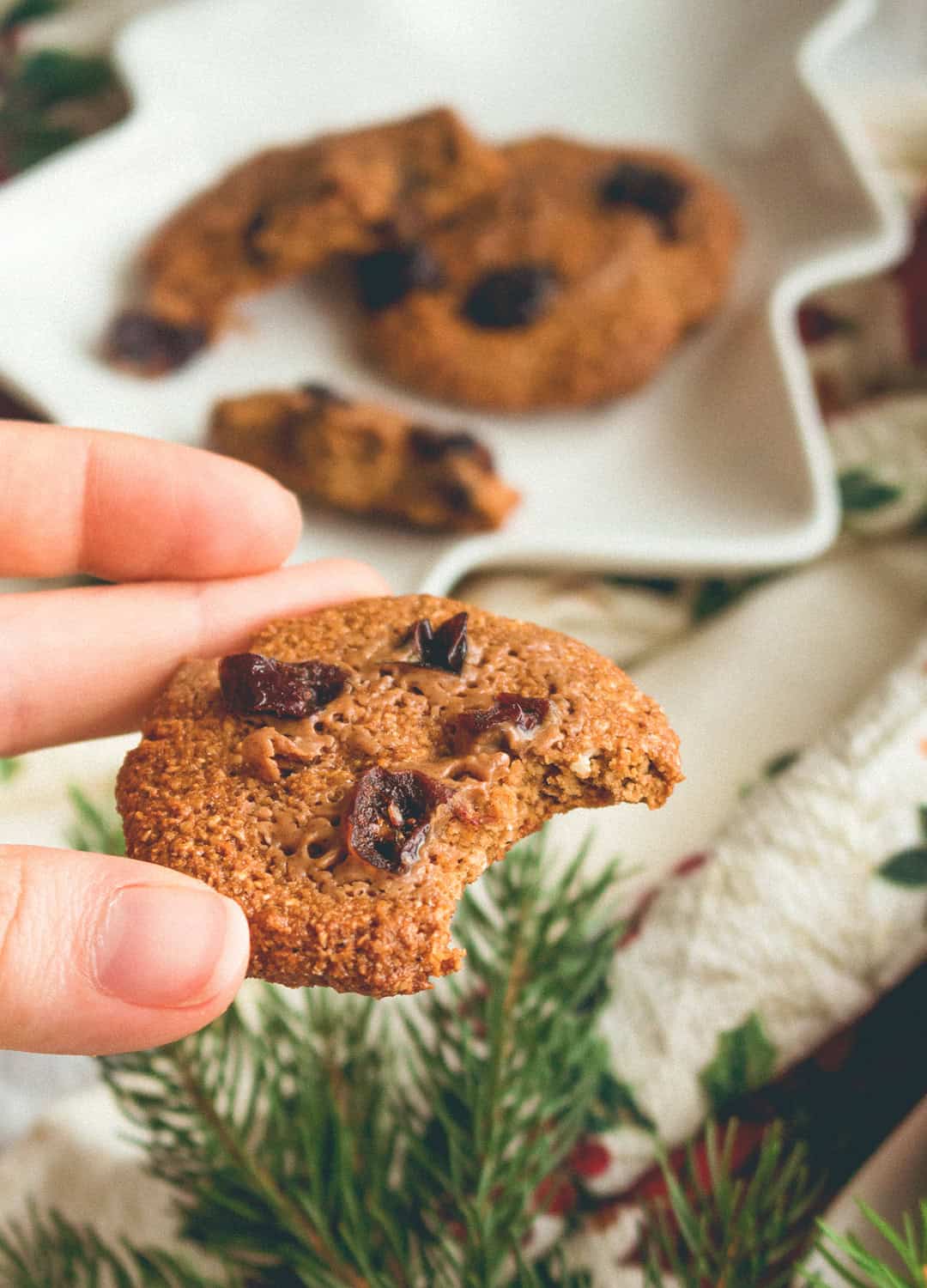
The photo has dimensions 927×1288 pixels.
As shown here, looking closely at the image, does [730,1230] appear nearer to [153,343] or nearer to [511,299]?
[511,299]

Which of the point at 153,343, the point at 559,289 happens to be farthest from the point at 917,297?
the point at 153,343

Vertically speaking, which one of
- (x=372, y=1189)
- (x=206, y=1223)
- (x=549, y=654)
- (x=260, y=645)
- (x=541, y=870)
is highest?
(x=549, y=654)

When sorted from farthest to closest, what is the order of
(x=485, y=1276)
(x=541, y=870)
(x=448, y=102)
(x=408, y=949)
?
(x=448, y=102)
(x=541, y=870)
(x=485, y=1276)
(x=408, y=949)

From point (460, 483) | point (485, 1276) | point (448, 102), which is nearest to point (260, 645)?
point (485, 1276)

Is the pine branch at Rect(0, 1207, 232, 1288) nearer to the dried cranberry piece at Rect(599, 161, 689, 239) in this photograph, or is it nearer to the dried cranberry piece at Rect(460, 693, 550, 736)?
the dried cranberry piece at Rect(460, 693, 550, 736)

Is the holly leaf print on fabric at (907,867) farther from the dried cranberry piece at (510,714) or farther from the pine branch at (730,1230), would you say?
the dried cranberry piece at (510,714)

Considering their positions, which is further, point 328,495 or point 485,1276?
point 328,495

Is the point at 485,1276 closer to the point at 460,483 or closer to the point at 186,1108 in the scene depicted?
the point at 186,1108
